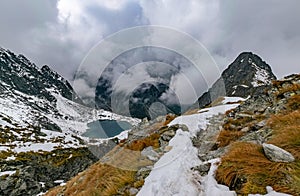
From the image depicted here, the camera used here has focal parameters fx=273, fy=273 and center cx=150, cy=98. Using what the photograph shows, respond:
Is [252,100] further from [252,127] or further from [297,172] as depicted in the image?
[297,172]

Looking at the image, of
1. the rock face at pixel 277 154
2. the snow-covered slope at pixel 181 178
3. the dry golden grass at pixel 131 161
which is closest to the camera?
the rock face at pixel 277 154

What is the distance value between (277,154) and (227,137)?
14.1 feet

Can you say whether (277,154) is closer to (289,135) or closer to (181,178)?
(289,135)

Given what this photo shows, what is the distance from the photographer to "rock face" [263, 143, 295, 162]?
20.5ft

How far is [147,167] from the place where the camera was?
9195mm

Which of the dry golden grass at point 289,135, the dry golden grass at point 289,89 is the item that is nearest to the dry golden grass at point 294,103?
the dry golden grass at point 289,89

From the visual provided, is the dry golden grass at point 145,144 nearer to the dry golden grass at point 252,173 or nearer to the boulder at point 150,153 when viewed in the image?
the boulder at point 150,153

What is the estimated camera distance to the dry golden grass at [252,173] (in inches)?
225

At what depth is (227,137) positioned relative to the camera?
10719mm

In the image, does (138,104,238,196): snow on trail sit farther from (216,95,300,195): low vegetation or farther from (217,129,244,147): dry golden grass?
(217,129,244,147): dry golden grass

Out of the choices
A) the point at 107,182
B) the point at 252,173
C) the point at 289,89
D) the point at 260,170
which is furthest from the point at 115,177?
the point at 289,89

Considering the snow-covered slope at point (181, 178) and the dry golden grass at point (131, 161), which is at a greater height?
the dry golden grass at point (131, 161)

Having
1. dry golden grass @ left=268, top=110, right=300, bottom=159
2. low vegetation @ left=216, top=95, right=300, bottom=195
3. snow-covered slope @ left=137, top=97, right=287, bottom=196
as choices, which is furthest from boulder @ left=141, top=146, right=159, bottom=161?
dry golden grass @ left=268, top=110, right=300, bottom=159

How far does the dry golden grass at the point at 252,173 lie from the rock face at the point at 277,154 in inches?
5.5
